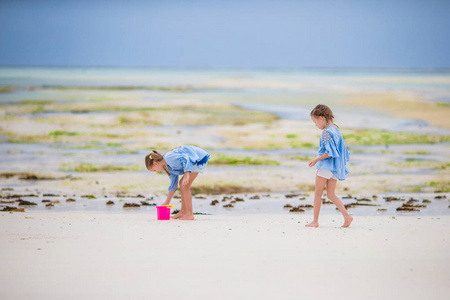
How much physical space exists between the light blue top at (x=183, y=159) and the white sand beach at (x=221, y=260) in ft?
2.33

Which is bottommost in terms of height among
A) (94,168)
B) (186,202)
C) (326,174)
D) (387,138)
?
(186,202)

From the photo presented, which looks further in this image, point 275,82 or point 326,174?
point 275,82

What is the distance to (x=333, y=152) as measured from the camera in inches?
281

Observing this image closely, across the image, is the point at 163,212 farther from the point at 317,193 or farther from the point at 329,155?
the point at 329,155

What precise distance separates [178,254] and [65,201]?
5214 millimetres

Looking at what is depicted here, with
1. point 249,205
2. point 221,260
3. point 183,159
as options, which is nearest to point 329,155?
point 183,159

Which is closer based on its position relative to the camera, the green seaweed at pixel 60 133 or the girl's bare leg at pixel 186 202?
the girl's bare leg at pixel 186 202

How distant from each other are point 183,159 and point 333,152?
189 centimetres

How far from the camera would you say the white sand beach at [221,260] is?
491 centimetres

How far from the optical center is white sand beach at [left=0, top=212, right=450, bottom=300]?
16.1 ft

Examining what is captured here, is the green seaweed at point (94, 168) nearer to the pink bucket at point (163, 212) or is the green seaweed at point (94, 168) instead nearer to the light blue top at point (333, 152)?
the pink bucket at point (163, 212)

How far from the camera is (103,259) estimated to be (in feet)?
18.8

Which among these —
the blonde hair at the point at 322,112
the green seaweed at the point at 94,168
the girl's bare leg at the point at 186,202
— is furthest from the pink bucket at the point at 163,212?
the green seaweed at the point at 94,168

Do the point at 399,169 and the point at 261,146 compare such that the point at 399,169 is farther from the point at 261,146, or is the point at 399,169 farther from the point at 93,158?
the point at 93,158
